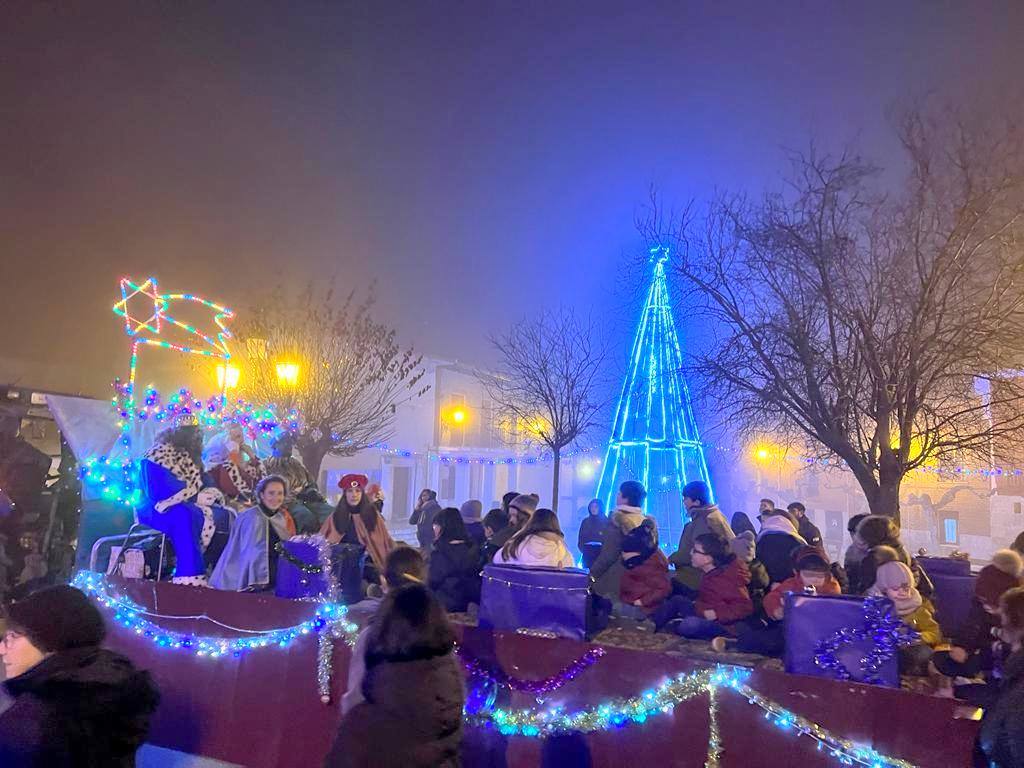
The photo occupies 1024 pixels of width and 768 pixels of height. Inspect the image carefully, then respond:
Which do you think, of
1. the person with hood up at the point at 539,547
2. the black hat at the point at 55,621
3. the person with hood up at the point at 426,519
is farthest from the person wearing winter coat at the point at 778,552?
the black hat at the point at 55,621

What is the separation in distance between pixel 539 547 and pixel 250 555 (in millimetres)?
2918

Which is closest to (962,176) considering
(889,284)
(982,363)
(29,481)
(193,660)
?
(889,284)

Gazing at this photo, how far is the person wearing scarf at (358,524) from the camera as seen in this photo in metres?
7.43

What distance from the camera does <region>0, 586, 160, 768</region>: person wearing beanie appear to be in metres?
2.35

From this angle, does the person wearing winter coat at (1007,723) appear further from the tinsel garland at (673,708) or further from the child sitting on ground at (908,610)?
the child sitting on ground at (908,610)

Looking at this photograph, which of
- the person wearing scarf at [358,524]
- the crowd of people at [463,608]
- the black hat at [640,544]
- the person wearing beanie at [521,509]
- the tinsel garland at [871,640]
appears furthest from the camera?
the person wearing beanie at [521,509]

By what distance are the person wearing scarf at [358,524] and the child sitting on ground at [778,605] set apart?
375 cm

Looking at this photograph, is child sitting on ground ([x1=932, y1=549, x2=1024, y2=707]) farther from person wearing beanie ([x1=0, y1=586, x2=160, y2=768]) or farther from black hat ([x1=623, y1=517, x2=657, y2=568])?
person wearing beanie ([x1=0, y1=586, x2=160, y2=768])

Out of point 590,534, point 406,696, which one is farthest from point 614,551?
point 406,696

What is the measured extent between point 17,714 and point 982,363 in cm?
1153

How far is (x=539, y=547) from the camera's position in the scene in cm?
581

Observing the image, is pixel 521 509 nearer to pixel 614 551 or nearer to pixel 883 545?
pixel 614 551

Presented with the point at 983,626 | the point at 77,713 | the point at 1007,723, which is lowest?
the point at 983,626

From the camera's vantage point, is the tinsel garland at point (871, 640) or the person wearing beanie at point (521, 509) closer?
the tinsel garland at point (871, 640)
